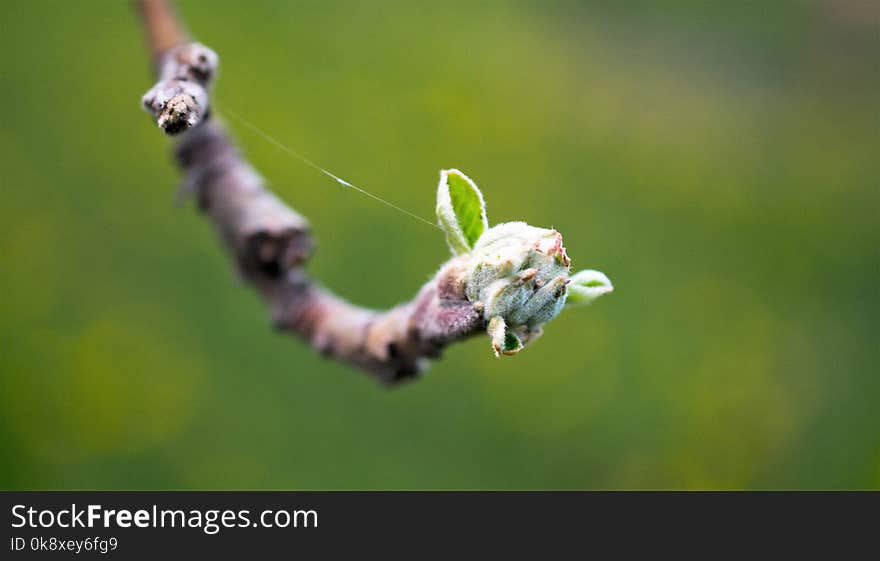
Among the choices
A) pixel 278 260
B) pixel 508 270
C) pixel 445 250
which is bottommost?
pixel 508 270

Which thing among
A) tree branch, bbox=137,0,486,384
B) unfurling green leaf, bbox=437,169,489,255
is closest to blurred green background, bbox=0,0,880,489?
tree branch, bbox=137,0,486,384

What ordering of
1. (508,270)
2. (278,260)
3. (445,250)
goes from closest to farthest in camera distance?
(508,270) < (278,260) < (445,250)

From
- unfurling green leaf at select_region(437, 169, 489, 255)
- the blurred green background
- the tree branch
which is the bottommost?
unfurling green leaf at select_region(437, 169, 489, 255)

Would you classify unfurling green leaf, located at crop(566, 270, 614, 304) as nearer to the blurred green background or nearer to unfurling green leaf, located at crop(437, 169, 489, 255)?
unfurling green leaf, located at crop(437, 169, 489, 255)

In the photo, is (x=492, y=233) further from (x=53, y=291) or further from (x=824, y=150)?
(x=824, y=150)

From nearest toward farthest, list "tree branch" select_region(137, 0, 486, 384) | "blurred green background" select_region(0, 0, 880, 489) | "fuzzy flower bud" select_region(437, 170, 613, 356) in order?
"fuzzy flower bud" select_region(437, 170, 613, 356), "tree branch" select_region(137, 0, 486, 384), "blurred green background" select_region(0, 0, 880, 489)

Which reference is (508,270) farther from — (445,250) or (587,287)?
(445,250)

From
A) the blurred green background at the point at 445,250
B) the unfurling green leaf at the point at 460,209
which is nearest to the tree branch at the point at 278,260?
the unfurling green leaf at the point at 460,209

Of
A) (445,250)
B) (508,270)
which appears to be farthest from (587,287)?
(445,250)
